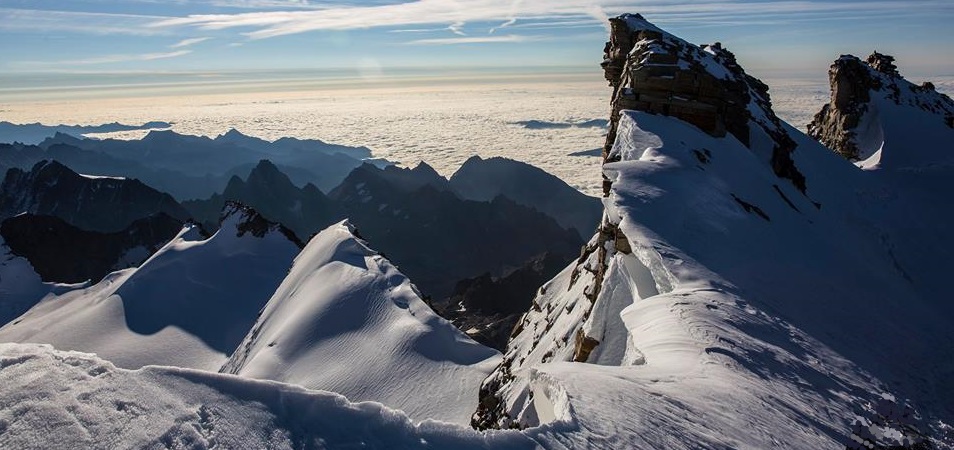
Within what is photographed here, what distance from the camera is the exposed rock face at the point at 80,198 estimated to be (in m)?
136

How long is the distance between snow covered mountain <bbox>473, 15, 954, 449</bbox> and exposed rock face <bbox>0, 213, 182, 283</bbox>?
312ft

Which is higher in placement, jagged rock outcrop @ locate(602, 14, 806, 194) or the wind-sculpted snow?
jagged rock outcrop @ locate(602, 14, 806, 194)

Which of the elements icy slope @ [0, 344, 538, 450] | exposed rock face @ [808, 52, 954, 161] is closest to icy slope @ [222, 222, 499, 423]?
icy slope @ [0, 344, 538, 450]

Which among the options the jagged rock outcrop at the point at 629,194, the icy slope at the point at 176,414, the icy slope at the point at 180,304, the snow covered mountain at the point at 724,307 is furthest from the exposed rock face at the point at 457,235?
the icy slope at the point at 176,414

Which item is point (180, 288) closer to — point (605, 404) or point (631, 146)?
point (631, 146)

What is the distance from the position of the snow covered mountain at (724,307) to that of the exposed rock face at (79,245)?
94982 mm

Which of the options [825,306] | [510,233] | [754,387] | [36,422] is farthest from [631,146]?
[510,233]

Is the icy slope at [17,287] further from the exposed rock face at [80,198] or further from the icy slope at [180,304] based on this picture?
the exposed rock face at [80,198]

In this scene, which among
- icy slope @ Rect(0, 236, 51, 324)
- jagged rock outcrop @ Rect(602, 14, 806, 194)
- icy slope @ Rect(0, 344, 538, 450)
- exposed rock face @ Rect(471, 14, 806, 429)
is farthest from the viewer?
icy slope @ Rect(0, 236, 51, 324)

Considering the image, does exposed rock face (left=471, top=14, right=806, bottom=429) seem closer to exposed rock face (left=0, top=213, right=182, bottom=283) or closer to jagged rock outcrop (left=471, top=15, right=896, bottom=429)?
jagged rock outcrop (left=471, top=15, right=896, bottom=429)

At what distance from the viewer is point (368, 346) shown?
29.0 m

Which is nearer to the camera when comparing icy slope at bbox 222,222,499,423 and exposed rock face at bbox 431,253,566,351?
icy slope at bbox 222,222,499,423

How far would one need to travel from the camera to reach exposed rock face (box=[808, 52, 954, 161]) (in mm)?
49562

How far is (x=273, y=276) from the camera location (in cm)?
5378
